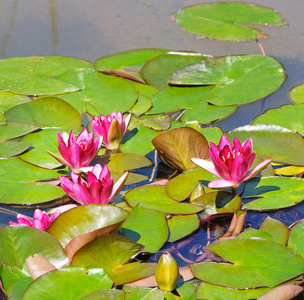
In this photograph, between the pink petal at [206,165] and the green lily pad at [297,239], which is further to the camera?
the pink petal at [206,165]

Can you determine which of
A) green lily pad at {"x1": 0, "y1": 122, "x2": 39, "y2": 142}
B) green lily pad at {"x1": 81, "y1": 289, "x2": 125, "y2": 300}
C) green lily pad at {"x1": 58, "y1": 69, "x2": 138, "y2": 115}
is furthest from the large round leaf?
green lily pad at {"x1": 58, "y1": 69, "x2": 138, "y2": 115}

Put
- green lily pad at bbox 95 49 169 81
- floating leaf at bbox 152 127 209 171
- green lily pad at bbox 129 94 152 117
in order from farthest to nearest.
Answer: green lily pad at bbox 95 49 169 81 < green lily pad at bbox 129 94 152 117 < floating leaf at bbox 152 127 209 171

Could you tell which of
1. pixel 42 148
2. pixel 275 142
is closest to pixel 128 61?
pixel 42 148

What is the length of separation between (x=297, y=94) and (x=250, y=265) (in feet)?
5.05

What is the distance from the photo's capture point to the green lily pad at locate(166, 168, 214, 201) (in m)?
2.11

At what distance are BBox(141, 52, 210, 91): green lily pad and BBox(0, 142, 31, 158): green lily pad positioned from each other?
41.4 inches

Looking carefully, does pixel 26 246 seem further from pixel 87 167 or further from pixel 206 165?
pixel 206 165

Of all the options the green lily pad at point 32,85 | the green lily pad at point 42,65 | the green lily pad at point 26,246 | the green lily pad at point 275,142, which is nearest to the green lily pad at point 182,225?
the green lily pad at point 26,246

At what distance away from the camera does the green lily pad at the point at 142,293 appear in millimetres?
1521

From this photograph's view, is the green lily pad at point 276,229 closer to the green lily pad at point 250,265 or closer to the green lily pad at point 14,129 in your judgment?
the green lily pad at point 250,265

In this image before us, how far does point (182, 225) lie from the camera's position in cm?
196

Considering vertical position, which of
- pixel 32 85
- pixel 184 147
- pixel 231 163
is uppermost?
pixel 231 163

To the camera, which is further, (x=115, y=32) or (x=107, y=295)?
(x=115, y=32)

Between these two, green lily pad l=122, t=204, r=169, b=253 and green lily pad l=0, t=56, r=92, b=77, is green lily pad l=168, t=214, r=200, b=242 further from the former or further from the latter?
green lily pad l=0, t=56, r=92, b=77
